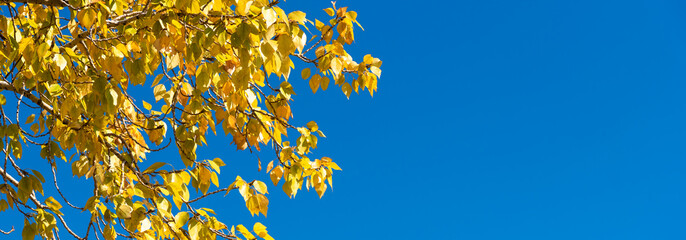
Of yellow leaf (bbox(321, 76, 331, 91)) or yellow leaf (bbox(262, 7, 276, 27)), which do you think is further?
yellow leaf (bbox(321, 76, 331, 91))

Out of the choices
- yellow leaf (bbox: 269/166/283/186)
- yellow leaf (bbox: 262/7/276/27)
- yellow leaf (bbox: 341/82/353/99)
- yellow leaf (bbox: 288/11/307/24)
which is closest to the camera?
yellow leaf (bbox: 262/7/276/27)

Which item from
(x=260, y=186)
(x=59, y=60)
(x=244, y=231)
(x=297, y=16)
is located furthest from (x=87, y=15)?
(x=244, y=231)

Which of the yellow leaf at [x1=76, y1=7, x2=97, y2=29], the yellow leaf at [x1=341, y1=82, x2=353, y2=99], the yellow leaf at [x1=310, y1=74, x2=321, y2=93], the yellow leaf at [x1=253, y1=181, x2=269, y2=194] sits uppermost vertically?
the yellow leaf at [x1=310, y1=74, x2=321, y2=93]

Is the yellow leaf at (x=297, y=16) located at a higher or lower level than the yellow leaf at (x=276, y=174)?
lower

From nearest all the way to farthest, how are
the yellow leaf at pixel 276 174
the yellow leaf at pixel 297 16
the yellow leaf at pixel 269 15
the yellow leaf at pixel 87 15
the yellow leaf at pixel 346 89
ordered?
the yellow leaf at pixel 269 15, the yellow leaf at pixel 297 16, the yellow leaf at pixel 87 15, the yellow leaf at pixel 346 89, the yellow leaf at pixel 276 174

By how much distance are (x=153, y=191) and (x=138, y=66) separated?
20.3 inches

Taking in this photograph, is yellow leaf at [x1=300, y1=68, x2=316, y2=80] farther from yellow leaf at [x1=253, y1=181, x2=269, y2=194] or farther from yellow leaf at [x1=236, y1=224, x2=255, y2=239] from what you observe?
yellow leaf at [x1=236, y1=224, x2=255, y2=239]

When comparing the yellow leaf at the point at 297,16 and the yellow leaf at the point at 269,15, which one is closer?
the yellow leaf at the point at 269,15

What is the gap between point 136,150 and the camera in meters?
3.86

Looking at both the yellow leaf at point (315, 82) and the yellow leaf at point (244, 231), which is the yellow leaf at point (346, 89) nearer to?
the yellow leaf at point (315, 82)

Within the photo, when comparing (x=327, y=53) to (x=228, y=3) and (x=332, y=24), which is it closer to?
(x=332, y=24)

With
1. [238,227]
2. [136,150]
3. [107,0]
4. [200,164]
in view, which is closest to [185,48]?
[107,0]

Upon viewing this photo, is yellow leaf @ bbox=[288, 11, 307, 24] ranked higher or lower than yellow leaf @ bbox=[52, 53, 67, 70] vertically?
Result: higher

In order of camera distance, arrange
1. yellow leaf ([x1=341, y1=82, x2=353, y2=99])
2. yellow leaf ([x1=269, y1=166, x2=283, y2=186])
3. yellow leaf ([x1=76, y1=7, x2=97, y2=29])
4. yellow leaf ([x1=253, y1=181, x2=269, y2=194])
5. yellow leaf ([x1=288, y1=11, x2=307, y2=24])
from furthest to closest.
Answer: yellow leaf ([x1=269, y1=166, x2=283, y2=186]) < yellow leaf ([x1=341, y1=82, x2=353, y2=99]) < yellow leaf ([x1=253, y1=181, x2=269, y2=194]) < yellow leaf ([x1=76, y1=7, x2=97, y2=29]) < yellow leaf ([x1=288, y1=11, x2=307, y2=24])
